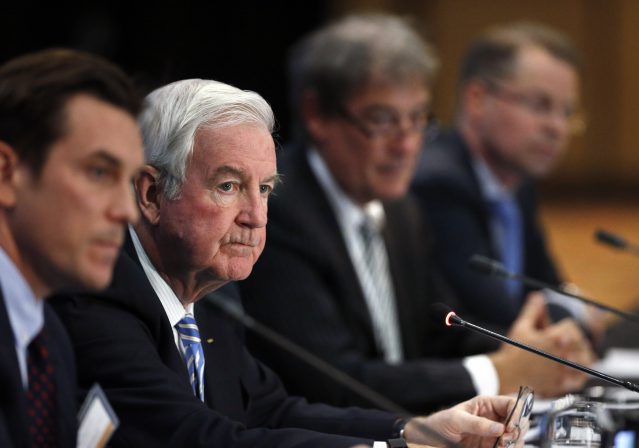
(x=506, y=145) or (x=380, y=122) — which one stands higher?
(x=506, y=145)

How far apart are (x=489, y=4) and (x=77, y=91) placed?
8.86 m

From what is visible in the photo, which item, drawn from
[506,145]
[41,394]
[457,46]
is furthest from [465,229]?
[457,46]

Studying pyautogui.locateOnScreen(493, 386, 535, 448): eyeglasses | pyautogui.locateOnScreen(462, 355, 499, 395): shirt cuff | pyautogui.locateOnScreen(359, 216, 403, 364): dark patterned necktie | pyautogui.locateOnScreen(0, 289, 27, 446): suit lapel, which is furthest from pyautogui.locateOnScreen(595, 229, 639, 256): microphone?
pyautogui.locateOnScreen(0, 289, 27, 446): suit lapel

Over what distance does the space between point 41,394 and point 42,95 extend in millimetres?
391

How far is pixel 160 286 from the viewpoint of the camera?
1.72 m

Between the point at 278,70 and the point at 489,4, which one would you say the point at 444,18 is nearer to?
the point at 489,4

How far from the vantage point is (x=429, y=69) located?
314 centimetres

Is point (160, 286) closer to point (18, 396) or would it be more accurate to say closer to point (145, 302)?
point (145, 302)

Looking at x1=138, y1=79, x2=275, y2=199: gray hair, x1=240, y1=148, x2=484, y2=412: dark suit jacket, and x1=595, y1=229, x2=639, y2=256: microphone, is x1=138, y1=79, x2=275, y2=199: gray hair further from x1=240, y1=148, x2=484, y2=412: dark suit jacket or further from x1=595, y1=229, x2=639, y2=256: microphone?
x1=595, y1=229, x2=639, y2=256: microphone

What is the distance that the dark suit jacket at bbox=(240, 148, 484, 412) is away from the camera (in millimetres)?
2590

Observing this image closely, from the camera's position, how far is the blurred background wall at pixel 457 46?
830 centimetres

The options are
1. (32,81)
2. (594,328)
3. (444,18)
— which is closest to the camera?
(32,81)

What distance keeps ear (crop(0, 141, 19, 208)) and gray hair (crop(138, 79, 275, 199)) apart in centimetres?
37

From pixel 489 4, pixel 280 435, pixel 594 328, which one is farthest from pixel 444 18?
pixel 280 435
